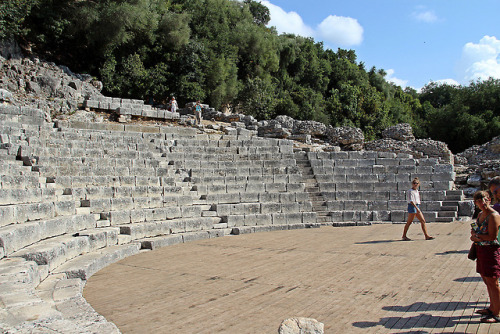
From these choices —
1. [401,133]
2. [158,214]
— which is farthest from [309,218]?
[401,133]

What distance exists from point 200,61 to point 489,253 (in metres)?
22.6

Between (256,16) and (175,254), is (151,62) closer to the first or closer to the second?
(175,254)

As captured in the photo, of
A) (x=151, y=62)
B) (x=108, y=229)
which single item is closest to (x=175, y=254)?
(x=108, y=229)

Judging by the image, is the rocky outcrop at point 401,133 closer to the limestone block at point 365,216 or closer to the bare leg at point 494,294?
the limestone block at point 365,216

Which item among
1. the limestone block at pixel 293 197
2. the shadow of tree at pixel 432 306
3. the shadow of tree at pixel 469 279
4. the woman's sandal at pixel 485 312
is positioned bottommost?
the shadow of tree at pixel 432 306

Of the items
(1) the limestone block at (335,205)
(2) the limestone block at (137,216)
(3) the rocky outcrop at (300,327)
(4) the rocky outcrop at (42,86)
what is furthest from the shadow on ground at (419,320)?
(4) the rocky outcrop at (42,86)

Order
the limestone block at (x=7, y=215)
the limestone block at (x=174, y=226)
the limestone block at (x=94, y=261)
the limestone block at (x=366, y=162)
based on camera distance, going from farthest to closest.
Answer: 1. the limestone block at (x=366, y=162)
2. the limestone block at (x=174, y=226)
3. the limestone block at (x=7, y=215)
4. the limestone block at (x=94, y=261)

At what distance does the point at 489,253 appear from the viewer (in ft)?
12.5

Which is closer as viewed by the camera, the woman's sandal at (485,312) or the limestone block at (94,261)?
the woman's sandal at (485,312)

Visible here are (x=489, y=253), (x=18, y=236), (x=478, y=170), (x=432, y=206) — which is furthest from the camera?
(x=478, y=170)

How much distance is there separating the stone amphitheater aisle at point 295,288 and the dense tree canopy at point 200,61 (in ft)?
52.4

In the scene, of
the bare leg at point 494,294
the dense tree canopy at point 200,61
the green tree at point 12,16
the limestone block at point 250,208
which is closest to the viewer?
the bare leg at point 494,294

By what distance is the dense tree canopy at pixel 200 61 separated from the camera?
799 inches

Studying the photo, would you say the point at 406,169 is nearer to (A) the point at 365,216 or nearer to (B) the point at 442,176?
(B) the point at 442,176
